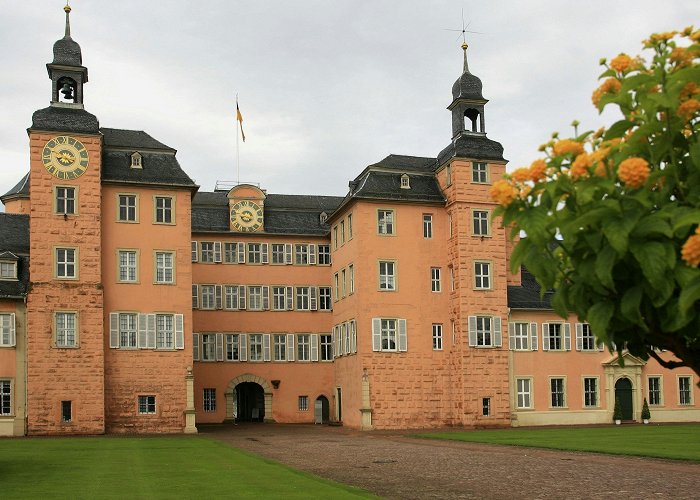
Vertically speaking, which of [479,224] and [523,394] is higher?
[479,224]

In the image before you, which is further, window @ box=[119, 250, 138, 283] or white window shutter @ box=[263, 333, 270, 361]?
white window shutter @ box=[263, 333, 270, 361]

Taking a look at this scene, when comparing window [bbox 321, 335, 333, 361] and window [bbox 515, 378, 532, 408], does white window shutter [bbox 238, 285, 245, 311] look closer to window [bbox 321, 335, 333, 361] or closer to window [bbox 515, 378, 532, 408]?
window [bbox 321, 335, 333, 361]

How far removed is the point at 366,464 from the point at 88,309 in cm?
2148

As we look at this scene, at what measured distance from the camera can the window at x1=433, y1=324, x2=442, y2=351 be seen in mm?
49844

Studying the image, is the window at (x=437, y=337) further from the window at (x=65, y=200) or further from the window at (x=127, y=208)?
the window at (x=65, y=200)

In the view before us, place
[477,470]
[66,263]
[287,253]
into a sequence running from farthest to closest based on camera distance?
1. [287,253]
2. [66,263]
3. [477,470]

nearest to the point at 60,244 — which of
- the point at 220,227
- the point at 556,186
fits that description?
the point at 220,227

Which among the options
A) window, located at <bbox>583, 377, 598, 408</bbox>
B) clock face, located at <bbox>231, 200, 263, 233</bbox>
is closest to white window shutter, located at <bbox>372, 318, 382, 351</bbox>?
window, located at <bbox>583, 377, 598, 408</bbox>

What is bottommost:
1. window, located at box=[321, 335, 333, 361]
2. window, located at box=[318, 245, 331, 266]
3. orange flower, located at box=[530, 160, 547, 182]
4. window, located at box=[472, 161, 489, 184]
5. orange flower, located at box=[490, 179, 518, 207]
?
window, located at box=[321, 335, 333, 361]

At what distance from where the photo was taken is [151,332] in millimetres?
45031

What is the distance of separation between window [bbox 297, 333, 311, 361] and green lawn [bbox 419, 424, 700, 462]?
16.8m

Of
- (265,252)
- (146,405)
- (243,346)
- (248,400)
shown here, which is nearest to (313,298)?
(265,252)

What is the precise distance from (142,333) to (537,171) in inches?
1605

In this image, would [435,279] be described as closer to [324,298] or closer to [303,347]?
[324,298]
